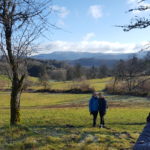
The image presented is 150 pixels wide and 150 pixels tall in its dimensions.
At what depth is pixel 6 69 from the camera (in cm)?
1274

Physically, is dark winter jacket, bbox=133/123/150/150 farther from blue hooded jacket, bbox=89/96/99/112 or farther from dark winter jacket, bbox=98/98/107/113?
dark winter jacket, bbox=98/98/107/113

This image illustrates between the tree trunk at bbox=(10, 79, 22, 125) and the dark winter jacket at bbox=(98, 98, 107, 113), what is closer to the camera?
the tree trunk at bbox=(10, 79, 22, 125)

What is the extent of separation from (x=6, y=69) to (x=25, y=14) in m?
7.35

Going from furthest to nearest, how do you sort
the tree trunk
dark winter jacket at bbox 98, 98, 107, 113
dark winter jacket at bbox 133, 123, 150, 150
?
dark winter jacket at bbox 98, 98, 107, 113 < the tree trunk < dark winter jacket at bbox 133, 123, 150, 150

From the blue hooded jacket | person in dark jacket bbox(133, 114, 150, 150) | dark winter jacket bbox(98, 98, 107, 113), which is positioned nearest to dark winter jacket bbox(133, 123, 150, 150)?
person in dark jacket bbox(133, 114, 150, 150)

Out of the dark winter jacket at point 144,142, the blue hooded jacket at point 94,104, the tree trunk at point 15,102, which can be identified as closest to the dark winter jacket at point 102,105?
the blue hooded jacket at point 94,104

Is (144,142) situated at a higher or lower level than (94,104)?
higher

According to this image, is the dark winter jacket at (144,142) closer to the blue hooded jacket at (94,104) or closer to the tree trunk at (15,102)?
the tree trunk at (15,102)

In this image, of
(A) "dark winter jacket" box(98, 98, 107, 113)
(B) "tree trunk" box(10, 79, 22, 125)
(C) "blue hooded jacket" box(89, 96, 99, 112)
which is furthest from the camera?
(A) "dark winter jacket" box(98, 98, 107, 113)

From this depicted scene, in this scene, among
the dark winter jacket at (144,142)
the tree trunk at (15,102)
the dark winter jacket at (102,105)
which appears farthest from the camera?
the dark winter jacket at (102,105)

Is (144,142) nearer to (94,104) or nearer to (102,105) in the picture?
(94,104)

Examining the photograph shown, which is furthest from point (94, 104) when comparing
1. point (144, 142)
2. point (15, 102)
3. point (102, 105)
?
point (144, 142)

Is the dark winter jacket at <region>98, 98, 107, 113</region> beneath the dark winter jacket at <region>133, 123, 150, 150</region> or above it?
beneath

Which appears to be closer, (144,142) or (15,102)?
(144,142)
